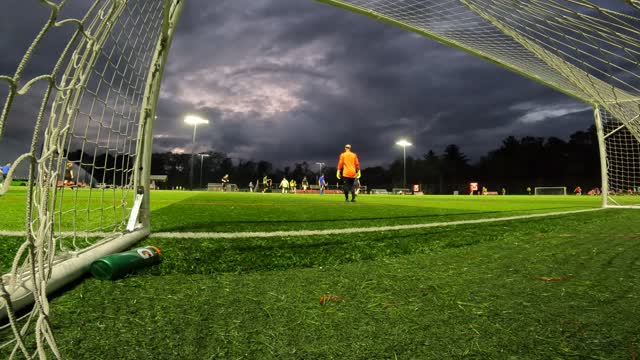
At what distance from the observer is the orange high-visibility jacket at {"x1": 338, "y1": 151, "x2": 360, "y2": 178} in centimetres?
1152

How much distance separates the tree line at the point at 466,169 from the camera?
5201cm

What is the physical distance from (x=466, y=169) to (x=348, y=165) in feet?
213

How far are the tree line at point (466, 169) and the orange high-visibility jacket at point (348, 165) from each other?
117 feet

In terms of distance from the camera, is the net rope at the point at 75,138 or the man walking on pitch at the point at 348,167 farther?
the man walking on pitch at the point at 348,167

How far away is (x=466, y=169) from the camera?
7044cm

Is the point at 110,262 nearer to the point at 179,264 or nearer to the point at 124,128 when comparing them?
the point at 179,264

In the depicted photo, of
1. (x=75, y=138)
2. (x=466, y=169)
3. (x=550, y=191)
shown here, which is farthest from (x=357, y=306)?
(x=466, y=169)

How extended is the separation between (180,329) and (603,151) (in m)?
12.0

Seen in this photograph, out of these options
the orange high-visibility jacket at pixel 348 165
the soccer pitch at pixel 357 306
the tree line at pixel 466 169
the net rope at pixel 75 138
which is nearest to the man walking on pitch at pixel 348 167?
the orange high-visibility jacket at pixel 348 165

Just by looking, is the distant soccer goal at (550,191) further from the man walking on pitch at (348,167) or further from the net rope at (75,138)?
the net rope at (75,138)

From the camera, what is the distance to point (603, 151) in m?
9.91

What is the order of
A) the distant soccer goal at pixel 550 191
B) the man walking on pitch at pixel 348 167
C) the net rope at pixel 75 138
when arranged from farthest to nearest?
the distant soccer goal at pixel 550 191
the man walking on pitch at pixel 348 167
the net rope at pixel 75 138

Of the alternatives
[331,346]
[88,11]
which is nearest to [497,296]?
[331,346]

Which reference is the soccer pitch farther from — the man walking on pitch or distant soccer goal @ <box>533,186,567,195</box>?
distant soccer goal @ <box>533,186,567,195</box>
